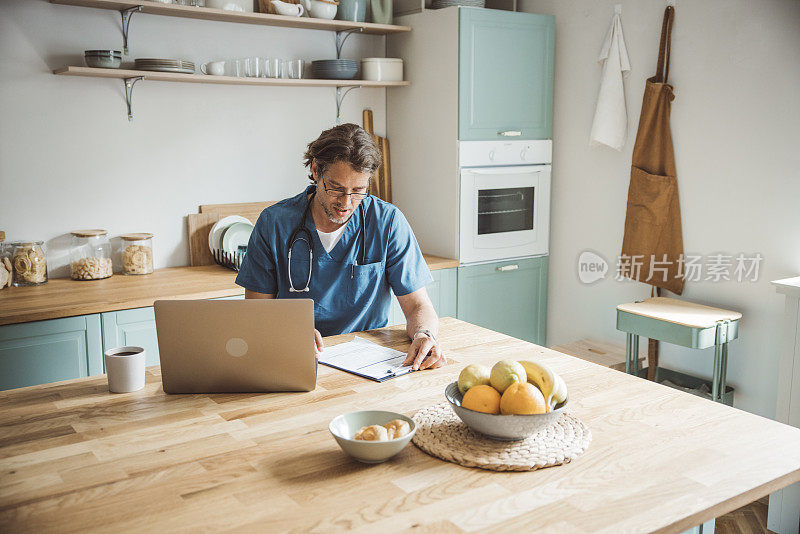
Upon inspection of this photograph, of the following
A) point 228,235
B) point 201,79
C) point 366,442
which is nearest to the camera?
point 366,442

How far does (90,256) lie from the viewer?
11.2 ft

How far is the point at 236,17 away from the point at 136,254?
1.24 meters

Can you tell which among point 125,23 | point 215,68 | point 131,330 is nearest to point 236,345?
point 131,330

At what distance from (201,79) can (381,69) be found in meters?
1.04

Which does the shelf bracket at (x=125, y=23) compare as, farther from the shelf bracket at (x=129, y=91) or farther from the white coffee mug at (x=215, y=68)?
the white coffee mug at (x=215, y=68)

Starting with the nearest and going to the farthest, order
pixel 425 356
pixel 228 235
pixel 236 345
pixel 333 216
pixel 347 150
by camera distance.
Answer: pixel 236 345, pixel 425 356, pixel 347 150, pixel 333 216, pixel 228 235

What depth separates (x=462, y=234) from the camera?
3.93 metres

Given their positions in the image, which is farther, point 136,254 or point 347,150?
point 136,254

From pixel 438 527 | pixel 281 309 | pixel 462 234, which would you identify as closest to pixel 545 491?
pixel 438 527

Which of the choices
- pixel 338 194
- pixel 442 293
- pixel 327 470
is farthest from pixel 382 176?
pixel 327 470

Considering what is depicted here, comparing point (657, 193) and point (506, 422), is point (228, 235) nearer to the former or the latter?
point (657, 193)

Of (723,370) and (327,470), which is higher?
(327,470)

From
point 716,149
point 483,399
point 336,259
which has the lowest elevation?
point 483,399

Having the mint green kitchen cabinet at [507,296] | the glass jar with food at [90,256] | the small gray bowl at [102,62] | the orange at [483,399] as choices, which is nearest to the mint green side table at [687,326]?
the mint green kitchen cabinet at [507,296]
